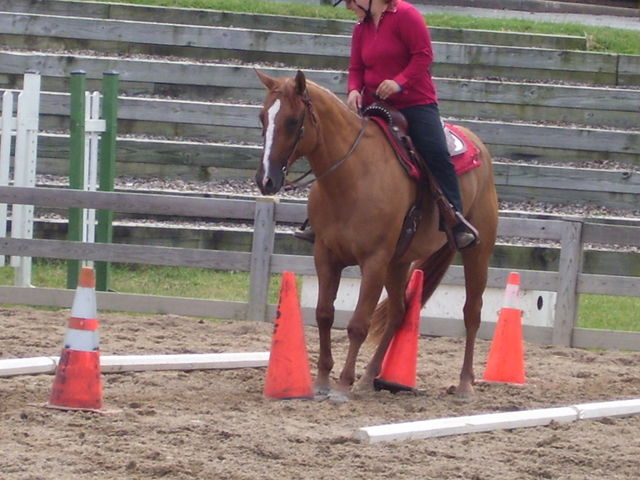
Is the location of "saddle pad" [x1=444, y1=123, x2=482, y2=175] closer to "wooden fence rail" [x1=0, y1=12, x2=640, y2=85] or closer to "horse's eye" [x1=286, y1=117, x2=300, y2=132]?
"horse's eye" [x1=286, y1=117, x2=300, y2=132]

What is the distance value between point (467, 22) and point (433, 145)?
35.8 ft

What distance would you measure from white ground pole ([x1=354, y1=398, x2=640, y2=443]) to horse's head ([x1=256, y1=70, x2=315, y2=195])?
150 centimetres

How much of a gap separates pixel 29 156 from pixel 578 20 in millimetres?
12309

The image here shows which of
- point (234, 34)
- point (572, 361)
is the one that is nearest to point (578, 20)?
point (234, 34)

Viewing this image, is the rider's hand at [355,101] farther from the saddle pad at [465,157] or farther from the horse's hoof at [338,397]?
the horse's hoof at [338,397]

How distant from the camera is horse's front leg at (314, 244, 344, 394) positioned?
7.55 metres

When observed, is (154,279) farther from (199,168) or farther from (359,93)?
(359,93)

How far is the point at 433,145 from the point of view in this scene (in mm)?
7707

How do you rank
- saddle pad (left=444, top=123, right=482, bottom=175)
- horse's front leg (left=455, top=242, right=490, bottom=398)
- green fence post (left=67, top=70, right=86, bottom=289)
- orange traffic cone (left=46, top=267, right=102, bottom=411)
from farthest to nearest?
green fence post (left=67, top=70, right=86, bottom=289) → horse's front leg (left=455, top=242, right=490, bottom=398) → saddle pad (left=444, top=123, right=482, bottom=175) → orange traffic cone (left=46, top=267, right=102, bottom=411)

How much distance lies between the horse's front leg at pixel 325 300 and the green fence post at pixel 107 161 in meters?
4.39

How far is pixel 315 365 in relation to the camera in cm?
867

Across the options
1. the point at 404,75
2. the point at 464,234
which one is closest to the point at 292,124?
the point at 404,75

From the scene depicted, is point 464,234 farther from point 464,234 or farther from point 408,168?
point 408,168

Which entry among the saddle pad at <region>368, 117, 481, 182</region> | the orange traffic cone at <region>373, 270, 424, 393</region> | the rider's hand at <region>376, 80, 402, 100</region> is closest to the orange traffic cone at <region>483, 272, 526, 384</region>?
the orange traffic cone at <region>373, 270, 424, 393</region>
